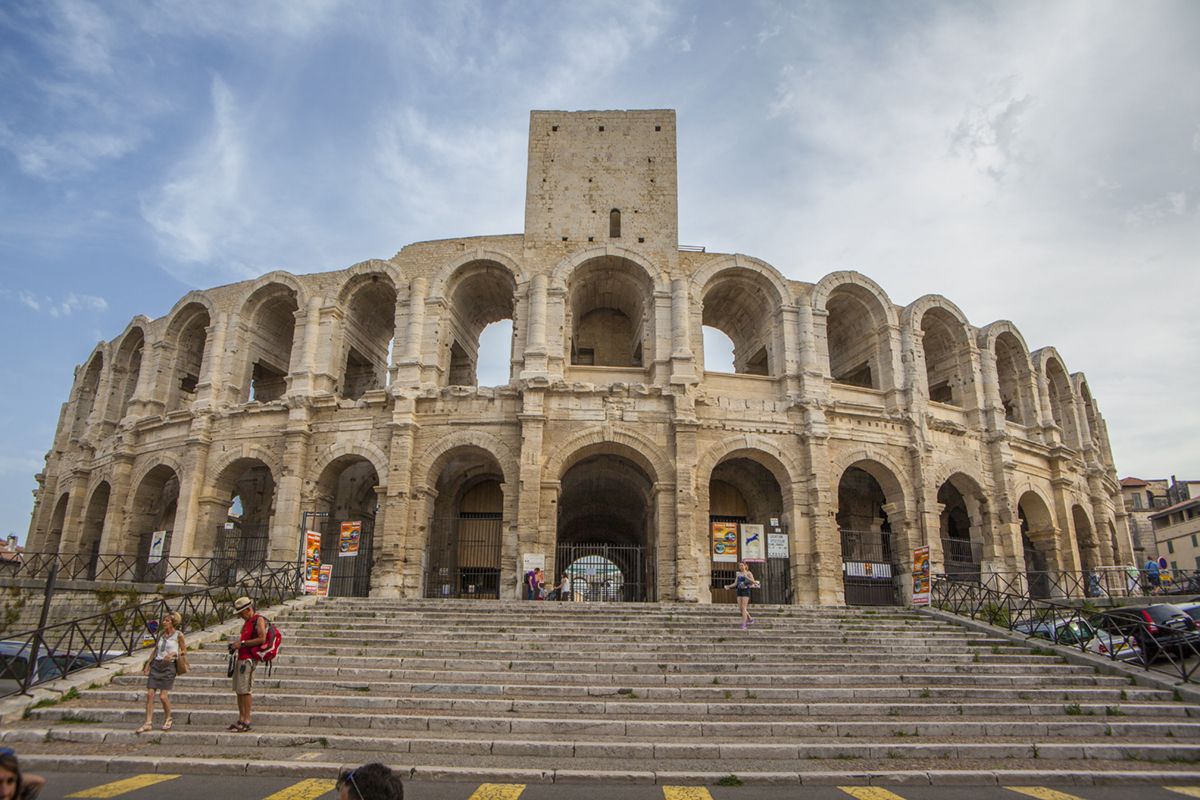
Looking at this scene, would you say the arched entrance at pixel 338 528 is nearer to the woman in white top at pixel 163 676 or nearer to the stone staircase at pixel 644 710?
Answer: the stone staircase at pixel 644 710

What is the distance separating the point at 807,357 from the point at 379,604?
1363cm

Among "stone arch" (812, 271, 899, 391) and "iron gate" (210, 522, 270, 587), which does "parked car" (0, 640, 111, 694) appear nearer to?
"iron gate" (210, 522, 270, 587)

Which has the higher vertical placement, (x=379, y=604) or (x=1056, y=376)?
(x=1056, y=376)

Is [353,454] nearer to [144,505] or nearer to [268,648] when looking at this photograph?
[144,505]

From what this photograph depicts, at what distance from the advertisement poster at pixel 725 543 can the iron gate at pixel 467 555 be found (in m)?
7.05

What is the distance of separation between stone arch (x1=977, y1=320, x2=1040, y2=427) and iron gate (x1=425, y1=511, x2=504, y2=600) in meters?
17.7

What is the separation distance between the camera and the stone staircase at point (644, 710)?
7582 millimetres

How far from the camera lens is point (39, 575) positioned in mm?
22766

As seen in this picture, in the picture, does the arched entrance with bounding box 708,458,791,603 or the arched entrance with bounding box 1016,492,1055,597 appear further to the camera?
the arched entrance with bounding box 1016,492,1055,597

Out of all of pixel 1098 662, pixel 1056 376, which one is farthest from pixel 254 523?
pixel 1056 376

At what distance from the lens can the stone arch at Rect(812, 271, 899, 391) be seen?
73.6 ft

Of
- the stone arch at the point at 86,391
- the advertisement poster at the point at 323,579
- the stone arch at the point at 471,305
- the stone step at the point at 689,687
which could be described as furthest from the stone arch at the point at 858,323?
the stone arch at the point at 86,391

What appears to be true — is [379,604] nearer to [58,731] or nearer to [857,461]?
[58,731]

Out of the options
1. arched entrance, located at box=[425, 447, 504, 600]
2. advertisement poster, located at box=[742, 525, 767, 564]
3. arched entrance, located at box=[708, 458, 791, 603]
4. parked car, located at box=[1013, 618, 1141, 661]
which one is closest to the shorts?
parked car, located at box=[1013, 618, 1141, 661]
